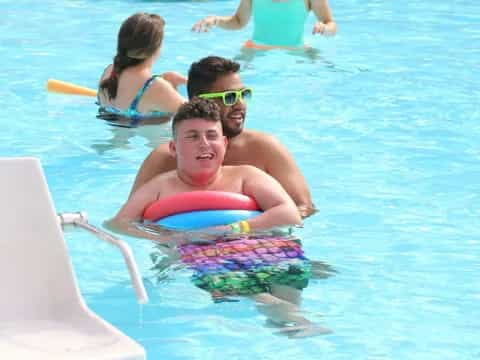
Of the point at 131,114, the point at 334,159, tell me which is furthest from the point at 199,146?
the point at 334,159

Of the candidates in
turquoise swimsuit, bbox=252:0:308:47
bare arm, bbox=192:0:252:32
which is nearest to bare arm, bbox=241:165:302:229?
bare arm, bbox=192:0:252:32

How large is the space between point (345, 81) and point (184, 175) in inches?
203

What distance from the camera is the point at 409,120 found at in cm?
880

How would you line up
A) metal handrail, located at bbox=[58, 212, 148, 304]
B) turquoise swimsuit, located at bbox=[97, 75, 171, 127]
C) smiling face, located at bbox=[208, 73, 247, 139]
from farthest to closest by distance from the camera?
turquoise swimsuit, located at bbox=[97, 75, 171, 127] < smiling face, located at bbox=[208, 73, 247, 139] < metal handrail, located at bbox=[58, 212, 148, 304]

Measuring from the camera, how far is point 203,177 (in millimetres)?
4914

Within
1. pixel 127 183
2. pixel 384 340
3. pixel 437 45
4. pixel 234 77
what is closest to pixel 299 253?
pixel 384 340

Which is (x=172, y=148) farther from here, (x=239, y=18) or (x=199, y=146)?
(x=239, y=18)

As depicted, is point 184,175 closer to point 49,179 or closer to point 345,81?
point 49,179

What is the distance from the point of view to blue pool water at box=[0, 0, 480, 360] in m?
5.00

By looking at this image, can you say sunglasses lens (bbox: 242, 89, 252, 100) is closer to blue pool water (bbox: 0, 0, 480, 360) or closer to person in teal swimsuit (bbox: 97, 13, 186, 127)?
blue pool water (bbox: 0, 0, 480, 360)

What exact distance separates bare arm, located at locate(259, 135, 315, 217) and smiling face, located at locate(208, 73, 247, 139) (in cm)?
14

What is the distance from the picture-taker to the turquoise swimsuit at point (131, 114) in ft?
24.1

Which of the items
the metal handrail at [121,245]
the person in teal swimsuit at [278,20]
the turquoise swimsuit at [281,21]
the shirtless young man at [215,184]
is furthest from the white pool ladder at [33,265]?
the turquoise swimsuit at [281,21]

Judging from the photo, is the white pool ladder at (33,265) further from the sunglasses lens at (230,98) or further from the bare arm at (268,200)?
the sunglasses lens at (230,98)
